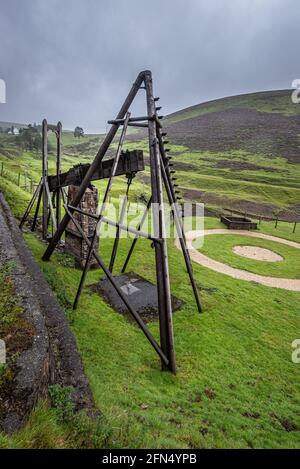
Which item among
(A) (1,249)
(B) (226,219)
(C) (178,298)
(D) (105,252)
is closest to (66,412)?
(A) (1,249)

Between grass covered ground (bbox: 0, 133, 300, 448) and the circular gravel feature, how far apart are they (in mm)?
5798

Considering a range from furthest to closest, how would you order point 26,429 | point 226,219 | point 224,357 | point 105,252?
1. point 226,219
2. point 105,252
3. point 224,357
4. point 26,429

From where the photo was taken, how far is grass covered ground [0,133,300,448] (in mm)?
3188

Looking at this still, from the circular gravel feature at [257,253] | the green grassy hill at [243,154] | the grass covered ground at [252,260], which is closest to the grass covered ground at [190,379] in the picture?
the grass covered ground at [252,260]

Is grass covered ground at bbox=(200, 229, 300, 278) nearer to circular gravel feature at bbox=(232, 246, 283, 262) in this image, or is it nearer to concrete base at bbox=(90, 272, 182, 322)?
circular gravel feature at bbox=(232, 246, 283, 262)

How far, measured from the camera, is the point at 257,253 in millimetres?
15992

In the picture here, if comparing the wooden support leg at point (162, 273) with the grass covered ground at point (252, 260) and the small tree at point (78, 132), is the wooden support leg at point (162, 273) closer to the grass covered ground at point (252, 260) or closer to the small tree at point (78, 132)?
the grass covered ground at point (252, 260)

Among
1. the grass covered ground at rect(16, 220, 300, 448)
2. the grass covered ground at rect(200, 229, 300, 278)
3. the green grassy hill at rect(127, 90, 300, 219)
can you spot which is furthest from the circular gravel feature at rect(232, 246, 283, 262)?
the green grassy hill at rect(127, 90, 300, 219)

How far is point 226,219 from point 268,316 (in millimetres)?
15365

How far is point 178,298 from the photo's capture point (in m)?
8.45

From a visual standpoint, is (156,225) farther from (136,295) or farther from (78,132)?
(78,132)

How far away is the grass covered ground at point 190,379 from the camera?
319 centimetres

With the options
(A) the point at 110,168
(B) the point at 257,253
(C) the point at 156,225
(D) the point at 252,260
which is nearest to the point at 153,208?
(C) the point at 156,225
